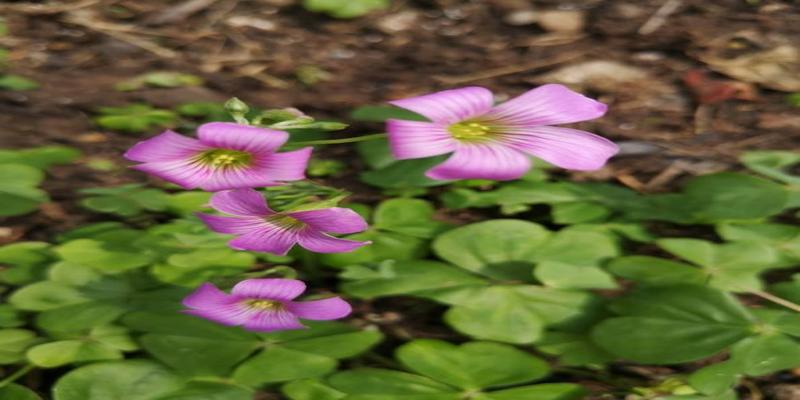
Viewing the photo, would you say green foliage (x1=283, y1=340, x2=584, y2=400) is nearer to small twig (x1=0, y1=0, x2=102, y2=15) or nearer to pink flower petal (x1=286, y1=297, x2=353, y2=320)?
pink flower petal (x1=286, y1=297, x2=353, y2=320)

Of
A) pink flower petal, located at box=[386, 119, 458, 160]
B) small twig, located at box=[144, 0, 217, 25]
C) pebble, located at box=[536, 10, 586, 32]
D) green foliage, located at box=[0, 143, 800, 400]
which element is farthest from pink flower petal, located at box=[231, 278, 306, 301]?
small twig, located at box=[144, 0, 217, 25]

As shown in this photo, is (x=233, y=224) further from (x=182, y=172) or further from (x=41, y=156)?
(x=41, y=156)

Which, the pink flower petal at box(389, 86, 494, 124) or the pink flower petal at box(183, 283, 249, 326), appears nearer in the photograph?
the pink flower petal at box(389, 86, 494, 124)

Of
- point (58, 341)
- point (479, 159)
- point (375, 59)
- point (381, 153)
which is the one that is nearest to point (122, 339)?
point (58, 341)

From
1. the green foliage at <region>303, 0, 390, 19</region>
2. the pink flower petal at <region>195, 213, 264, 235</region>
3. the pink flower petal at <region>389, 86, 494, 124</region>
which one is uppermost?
the green foliage at <region>303, 0, 390, 19</region>

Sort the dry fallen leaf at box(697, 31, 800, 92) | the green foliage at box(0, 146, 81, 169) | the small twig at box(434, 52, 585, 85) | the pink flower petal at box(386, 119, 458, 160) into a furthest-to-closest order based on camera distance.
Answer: the small twig at box(434, 52, 585, 85) → the dry fallen leaf at box(697, 31, 800, 92) → the green foliage at box(0, 146, 81, 169) → the pink flower petal at box(386, 119, 458, 160)

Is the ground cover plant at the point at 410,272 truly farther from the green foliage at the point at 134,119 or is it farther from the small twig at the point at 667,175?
the green foliage at the point at 134,119

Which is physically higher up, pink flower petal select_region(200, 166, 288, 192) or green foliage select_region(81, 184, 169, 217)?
pink flower petal select_region(200, 166, 288, 192)
